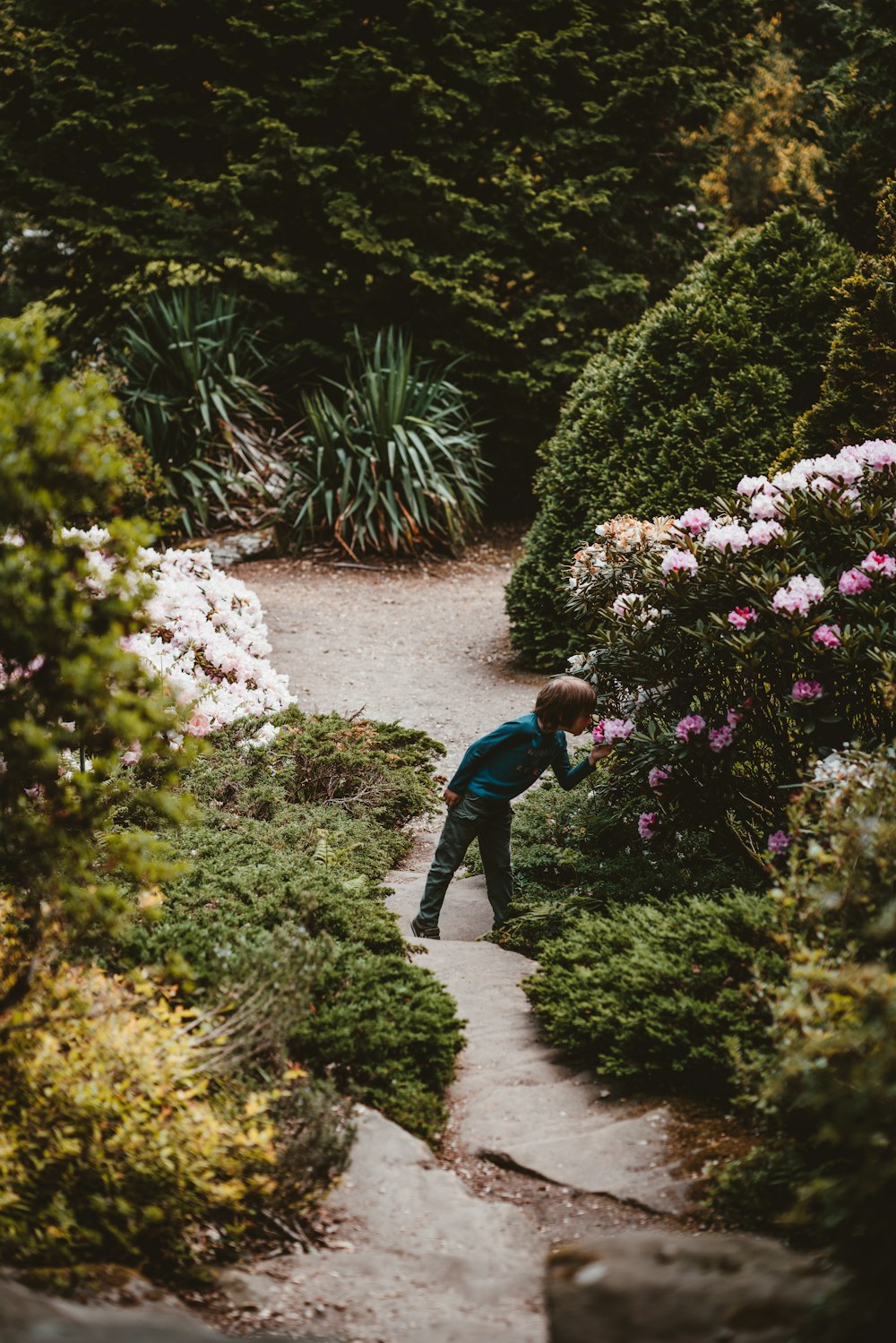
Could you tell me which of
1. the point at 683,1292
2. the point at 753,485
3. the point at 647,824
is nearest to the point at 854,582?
the point at 753,485

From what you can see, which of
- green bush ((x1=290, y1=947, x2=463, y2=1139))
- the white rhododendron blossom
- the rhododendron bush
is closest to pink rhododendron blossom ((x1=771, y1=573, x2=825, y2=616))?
the rhododendron bush

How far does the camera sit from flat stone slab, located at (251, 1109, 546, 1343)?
95.5 inches

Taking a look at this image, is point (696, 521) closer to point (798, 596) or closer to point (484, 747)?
→ point (798, 596)

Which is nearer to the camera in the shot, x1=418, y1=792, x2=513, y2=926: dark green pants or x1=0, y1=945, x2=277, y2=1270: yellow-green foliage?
x1=0, y1=945, x2=277, y2=1270: yellow-green foliage

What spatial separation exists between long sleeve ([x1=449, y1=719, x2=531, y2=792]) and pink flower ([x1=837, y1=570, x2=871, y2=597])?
1487mm

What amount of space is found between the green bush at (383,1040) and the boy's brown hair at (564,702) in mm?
1413

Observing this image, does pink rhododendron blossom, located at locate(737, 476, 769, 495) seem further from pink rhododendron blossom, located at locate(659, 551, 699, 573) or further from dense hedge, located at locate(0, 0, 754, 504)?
dense hedge, located at locate(0, 0, 754, 504)

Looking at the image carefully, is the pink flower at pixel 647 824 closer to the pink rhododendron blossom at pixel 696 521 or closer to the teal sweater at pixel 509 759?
the teal sweater at pixel 509 759

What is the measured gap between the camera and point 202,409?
11.5 metres

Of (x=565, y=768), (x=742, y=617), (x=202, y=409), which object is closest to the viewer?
(x=742, y=617)

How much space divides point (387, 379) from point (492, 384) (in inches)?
74.3

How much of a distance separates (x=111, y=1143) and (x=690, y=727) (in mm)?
2787

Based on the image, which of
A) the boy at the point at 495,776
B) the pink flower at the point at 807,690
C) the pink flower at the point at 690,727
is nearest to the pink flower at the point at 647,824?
the boy at the point at 495,776

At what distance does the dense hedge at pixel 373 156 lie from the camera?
12.2m
